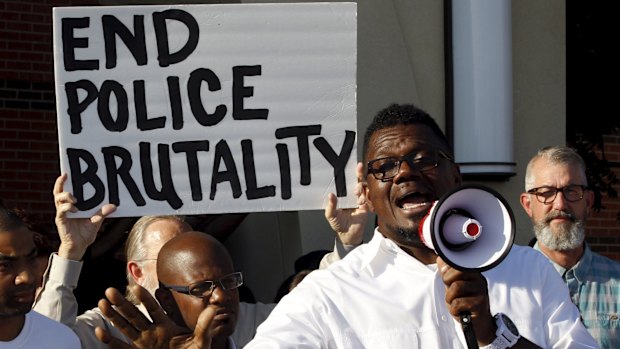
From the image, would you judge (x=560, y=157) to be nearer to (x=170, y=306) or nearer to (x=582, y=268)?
(x=582, y=268)

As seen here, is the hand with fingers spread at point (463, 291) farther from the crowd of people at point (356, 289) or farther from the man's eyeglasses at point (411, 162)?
the man's eyeglasses at point (411, 162)

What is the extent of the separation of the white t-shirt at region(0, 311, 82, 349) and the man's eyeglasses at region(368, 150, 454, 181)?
1402 mm

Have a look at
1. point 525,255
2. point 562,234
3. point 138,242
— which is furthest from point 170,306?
point 562,234

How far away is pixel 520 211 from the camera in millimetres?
6797

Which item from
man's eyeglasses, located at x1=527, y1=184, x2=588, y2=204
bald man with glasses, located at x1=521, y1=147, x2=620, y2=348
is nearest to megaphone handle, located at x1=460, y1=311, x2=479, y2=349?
bald man with glasses, located at x1=521, y1=147, x2=620, y2=348

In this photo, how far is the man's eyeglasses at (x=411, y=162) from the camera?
3189 millimetres

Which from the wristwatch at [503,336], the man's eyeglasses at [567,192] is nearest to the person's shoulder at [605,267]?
the man's eyeglasses at [567,192]

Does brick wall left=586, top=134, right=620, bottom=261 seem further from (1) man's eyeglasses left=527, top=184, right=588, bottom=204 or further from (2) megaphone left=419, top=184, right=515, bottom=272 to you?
(2) megaphone left=419, top=184, right=515, bottom=272

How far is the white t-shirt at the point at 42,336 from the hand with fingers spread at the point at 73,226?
30 centimetres

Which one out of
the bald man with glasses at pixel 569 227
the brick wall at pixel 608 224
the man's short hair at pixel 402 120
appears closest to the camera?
the man's short hair at pixel 402 120

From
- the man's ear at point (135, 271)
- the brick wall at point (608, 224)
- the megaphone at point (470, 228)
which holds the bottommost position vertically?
the brick wall at point (608, 224)

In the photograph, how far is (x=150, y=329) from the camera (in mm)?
3564

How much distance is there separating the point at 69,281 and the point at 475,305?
197 cm

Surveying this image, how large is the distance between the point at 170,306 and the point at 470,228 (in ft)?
5.54
